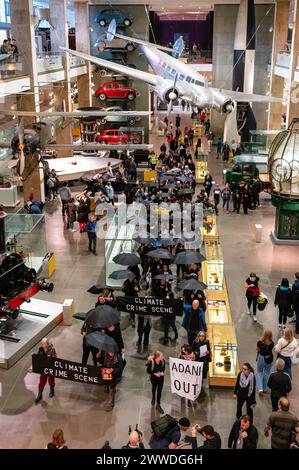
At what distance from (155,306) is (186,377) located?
7.50 ft

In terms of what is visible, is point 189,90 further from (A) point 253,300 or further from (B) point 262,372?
(B) point 262,372

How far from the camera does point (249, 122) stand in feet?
119

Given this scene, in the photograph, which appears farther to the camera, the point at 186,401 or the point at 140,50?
the point at 140,50

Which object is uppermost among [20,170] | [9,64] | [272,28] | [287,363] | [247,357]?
[272,28]

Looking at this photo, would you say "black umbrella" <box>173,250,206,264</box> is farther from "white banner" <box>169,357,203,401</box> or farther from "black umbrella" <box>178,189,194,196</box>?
"black umbrella" <box>178,189,194,196</box>

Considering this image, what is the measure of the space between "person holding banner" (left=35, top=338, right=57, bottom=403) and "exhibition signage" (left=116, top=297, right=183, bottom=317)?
2.12 meters

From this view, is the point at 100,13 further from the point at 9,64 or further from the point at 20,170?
the point at 20,170

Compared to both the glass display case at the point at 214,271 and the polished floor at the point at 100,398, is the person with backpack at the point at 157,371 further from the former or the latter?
the glass display case at the point at 214,271

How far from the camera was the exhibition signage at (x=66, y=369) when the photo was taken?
9.30 m

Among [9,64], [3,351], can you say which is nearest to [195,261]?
[3,351]

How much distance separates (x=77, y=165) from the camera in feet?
97.9

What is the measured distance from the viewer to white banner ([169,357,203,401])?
30.3 ft

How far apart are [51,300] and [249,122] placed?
2528 cm

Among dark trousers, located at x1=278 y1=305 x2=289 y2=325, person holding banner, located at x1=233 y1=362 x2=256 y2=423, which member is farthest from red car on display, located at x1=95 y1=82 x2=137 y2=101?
person holding banner, located at x1=233 y1=362 x2=256 y2=423
